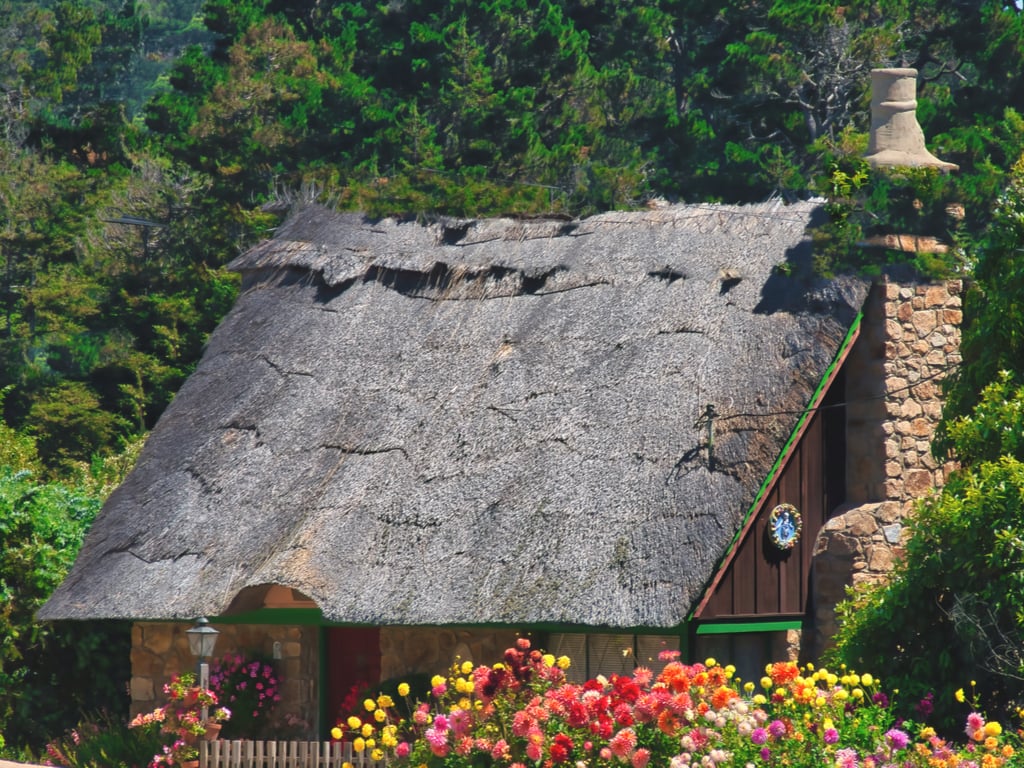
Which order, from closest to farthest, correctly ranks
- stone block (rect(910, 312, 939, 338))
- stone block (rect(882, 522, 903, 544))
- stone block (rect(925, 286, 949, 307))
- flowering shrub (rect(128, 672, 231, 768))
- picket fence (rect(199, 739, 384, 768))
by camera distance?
1. picket fence (rect(199, 739, 384, 768))
2. flowering shrub (rect(128, 672, 231, 768))
3. stone block (rect(882, 522, 903, 544))
4. stone block (rect(910, 312, 939, 338))
5. stone block (rect(925, 286, 949, 307))

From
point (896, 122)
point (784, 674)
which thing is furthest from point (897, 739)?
point (896, 122)

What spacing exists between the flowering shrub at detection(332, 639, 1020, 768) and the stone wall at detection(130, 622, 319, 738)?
19.7 ft

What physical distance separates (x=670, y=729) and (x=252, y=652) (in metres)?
7.96

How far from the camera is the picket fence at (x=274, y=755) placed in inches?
549

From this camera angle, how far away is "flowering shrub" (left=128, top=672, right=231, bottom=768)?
15258 mm

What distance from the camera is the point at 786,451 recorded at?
1544 centimetres

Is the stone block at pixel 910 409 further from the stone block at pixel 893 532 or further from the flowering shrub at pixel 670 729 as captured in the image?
the flowering shrub at pixel 670 729

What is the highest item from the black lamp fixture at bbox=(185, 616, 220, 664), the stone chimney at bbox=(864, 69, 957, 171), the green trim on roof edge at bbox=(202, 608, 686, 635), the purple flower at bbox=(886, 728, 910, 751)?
the stone chimney at bbox=(864, 69, 957, 171)

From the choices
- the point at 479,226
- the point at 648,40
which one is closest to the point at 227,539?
the point at 479,226

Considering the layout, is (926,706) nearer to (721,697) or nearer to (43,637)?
(721,697)

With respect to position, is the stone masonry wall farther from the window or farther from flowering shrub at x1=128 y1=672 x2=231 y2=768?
flowering shrub at x1=128 y1=672 x2=231 y2=768

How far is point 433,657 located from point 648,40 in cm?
2638

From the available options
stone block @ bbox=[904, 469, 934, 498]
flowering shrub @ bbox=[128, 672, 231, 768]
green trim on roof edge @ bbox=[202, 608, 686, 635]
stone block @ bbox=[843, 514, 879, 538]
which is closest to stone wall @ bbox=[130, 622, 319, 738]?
green trim on roof edge @ bbox=[202, 608, 686, 635]

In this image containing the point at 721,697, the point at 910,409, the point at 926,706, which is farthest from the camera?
the point at 910,409
